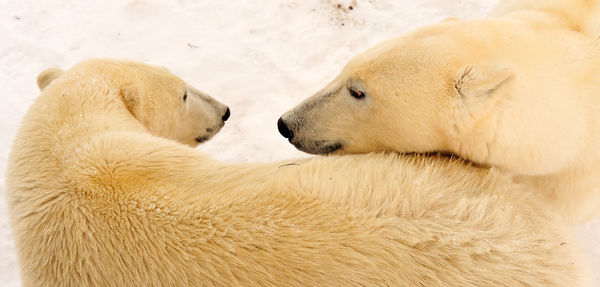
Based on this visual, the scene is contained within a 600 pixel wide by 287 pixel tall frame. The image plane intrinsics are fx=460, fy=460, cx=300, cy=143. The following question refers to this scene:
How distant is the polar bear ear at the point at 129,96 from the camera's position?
2.35 meters

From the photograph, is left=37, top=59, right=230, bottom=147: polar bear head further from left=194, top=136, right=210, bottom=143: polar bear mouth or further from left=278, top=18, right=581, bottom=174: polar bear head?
left=278, top=18, right=581, bottom=174: polar bear head

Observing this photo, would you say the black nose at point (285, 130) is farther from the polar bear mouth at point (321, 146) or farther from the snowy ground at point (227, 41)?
the snowy ground at point (227, 41)

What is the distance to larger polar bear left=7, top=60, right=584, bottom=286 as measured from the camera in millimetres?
1514

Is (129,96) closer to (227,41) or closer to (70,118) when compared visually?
(70,118)

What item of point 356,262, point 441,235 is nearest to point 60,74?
point 356,262

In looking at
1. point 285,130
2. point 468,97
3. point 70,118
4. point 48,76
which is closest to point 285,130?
point 285,130

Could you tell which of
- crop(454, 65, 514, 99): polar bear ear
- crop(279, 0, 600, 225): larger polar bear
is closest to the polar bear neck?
crop(279, 0, 600, 225): larger polar bear

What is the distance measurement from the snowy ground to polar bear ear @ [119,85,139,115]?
4.09 ft

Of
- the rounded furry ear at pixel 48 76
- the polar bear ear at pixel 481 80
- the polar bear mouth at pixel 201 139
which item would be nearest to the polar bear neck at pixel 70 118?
the rounded furry ear at pixel 48 76

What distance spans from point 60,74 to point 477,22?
7.18ft

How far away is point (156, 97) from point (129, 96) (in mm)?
197

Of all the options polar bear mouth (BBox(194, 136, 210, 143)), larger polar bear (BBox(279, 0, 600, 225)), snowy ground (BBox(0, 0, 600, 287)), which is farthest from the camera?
snowy ground (BBox(0, 0, 600, 287))

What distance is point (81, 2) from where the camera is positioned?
4.91 metres

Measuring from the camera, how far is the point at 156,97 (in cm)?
254
